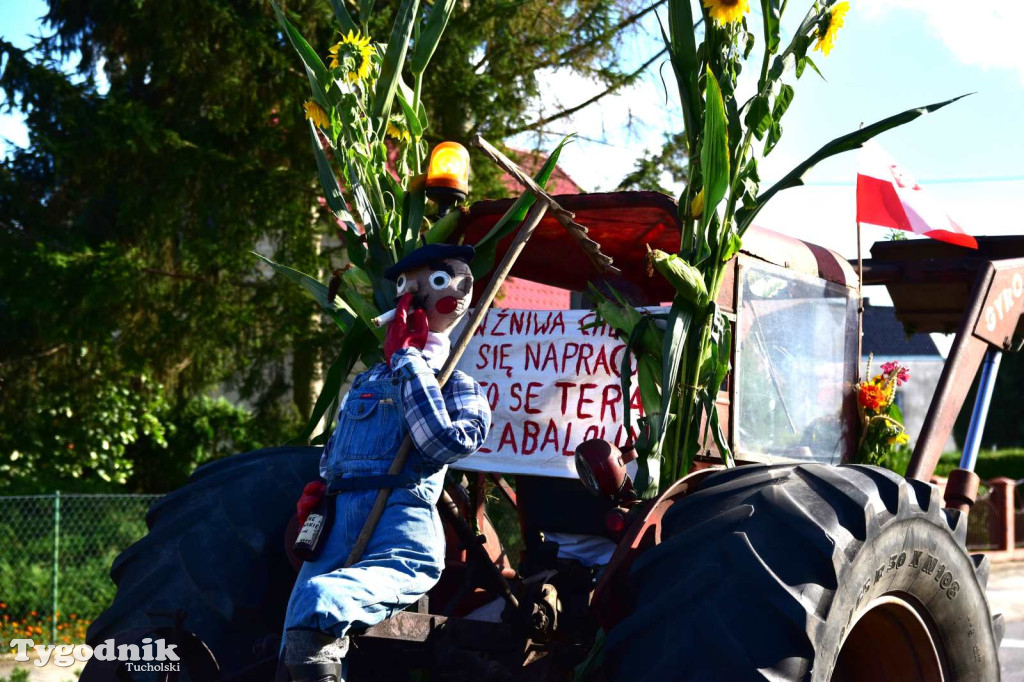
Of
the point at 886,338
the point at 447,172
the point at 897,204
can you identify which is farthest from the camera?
the point at 886,338

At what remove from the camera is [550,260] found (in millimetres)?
4504

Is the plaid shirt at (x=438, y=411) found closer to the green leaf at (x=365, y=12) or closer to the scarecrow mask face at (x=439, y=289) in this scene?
the scarecrow mask face at (x=439, y=289)

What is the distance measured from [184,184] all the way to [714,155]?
22.9ft

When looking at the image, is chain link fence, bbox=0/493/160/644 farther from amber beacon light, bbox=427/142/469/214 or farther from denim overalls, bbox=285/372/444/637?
denim overalls, bbox=285/372/444/637

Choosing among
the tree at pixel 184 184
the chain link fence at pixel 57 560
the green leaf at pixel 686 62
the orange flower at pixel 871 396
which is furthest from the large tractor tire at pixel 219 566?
the chain link fence at pixel 57 560

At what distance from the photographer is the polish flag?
492 cm

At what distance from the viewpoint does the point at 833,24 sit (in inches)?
140

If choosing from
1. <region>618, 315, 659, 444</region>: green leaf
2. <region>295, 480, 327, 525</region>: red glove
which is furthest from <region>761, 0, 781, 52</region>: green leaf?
<region>295, 480, 327, 525</region>: red glove

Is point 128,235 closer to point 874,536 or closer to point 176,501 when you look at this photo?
point 176,501

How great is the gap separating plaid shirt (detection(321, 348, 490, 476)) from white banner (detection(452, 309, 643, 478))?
30.6 inches

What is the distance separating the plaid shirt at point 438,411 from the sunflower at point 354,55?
1.61 m

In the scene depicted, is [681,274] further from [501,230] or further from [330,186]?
[330,186]

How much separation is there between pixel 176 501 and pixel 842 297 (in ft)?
8.53

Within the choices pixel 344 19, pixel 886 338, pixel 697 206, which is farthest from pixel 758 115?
pixel 886 338
